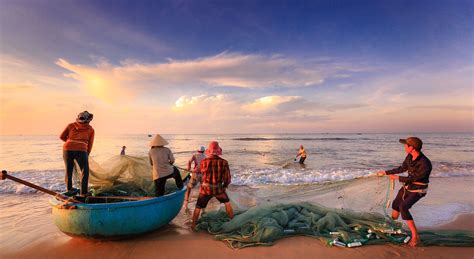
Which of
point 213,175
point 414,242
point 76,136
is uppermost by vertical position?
point 76,136

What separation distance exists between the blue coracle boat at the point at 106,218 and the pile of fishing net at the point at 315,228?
1199 mm

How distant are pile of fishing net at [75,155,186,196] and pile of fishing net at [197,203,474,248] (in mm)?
1896

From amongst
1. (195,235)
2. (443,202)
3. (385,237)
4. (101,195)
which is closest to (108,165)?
(101,195)

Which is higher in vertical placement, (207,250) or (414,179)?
(414,179)

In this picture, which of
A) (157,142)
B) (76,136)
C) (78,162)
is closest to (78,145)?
(76,136)

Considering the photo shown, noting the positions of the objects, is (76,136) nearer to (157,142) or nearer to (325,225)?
(157,142)

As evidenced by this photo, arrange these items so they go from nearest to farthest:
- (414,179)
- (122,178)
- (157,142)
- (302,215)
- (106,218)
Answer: (106,218), (414,179), (302,215), (157,142), (122,178)

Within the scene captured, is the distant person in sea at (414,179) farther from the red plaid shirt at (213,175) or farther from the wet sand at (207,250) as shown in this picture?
the red plaid shirt at (213,175)

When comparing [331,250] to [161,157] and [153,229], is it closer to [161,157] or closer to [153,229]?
[153,229]

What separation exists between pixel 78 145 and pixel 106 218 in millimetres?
1850

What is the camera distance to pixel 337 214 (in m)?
5.41

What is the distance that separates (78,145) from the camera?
5.62m

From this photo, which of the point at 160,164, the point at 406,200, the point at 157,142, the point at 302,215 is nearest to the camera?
the point at 406,200

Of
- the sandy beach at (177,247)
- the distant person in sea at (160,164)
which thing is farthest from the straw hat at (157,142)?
the sandy beach at (177,247)
